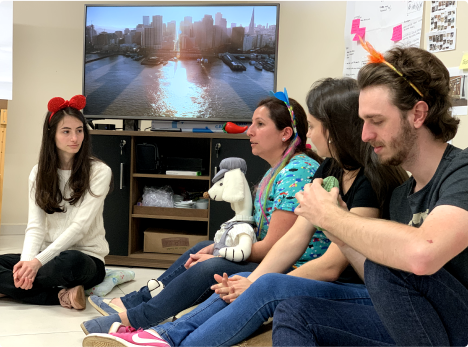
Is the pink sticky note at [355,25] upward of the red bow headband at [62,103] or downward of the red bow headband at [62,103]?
upward

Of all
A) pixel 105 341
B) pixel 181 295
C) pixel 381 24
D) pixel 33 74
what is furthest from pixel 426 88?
pixel 33 74

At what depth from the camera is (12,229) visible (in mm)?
3896

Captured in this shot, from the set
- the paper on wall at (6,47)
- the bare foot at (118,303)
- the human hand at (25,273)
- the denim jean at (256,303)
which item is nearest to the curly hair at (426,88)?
the denim jean at (256,303)

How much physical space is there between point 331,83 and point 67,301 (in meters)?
1.65

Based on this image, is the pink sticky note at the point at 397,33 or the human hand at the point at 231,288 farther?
the pink sticky note at the point at 397,33

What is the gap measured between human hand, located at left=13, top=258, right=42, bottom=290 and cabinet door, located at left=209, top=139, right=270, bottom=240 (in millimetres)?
1195

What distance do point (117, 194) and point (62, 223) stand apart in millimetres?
758

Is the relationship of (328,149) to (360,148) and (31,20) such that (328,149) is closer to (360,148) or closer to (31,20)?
(360,148)

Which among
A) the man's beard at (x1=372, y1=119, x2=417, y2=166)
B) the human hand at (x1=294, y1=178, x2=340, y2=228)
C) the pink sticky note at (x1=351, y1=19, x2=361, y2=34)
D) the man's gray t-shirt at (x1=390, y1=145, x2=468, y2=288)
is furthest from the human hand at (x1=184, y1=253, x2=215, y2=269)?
the pink sticky note at (x1=351, y1=19, x2=361, y2=34)

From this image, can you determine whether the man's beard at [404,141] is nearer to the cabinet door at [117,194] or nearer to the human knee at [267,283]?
the human knee at [267,283]

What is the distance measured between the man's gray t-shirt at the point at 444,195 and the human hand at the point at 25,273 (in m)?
1.71

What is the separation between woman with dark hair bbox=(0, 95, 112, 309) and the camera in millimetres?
2279

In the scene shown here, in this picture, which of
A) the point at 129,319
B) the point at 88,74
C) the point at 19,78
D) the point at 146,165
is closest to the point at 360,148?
the point at 129,319

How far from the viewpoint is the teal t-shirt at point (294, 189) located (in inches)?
65.5
